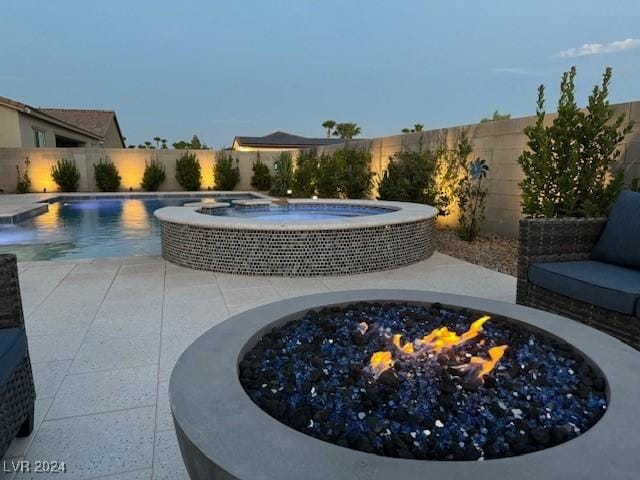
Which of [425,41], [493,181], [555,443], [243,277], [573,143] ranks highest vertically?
[425,41]

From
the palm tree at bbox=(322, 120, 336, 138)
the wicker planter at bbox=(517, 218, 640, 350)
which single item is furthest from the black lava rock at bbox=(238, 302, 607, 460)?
the palm tree at bbox=(322, 120, 336, 138)

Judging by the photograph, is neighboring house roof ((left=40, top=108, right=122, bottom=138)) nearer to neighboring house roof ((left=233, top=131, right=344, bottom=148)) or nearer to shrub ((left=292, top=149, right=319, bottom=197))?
neighboring house roof ((left=233, top=131, right=344, bottom=148))

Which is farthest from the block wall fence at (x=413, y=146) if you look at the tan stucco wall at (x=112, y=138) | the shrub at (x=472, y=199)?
the tan stucco wall at (x=112, y=138)

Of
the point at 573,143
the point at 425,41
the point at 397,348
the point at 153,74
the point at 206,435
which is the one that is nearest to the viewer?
the point at 206,435

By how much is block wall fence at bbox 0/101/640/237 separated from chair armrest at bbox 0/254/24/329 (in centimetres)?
578

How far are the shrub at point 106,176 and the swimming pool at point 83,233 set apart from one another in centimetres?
398

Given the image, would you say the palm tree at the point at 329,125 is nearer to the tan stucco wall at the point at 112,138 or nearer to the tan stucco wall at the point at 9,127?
the tan stucco wall at the point at 112,138

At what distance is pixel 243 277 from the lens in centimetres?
495

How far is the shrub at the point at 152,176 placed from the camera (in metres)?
18.6

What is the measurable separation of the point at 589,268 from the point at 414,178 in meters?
5.18

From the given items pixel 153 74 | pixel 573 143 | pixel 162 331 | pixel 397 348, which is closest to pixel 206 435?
pixel 397 348

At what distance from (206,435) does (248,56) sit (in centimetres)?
3723

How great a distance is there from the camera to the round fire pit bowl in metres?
1.09

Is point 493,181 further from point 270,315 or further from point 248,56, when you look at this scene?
point 248,56
